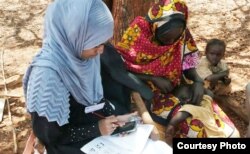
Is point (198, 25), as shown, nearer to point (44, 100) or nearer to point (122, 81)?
point (122, 81)

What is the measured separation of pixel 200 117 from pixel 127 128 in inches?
32.3

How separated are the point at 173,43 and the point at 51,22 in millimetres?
1184

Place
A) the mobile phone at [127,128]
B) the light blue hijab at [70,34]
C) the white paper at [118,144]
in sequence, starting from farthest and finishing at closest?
the mobile phone at [127,128]
the white paper at [118,144]
the light blue hijab at [70,34]

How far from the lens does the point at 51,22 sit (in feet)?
7.31

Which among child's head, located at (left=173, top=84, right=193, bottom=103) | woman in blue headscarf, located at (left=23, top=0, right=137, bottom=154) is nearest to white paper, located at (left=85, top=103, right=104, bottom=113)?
woman in blue headscarf, located at (left=23, top=0, right=137, bottom=154)

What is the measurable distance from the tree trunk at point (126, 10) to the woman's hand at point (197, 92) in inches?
37.0

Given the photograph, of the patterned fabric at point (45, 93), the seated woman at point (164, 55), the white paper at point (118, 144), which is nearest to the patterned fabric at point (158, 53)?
the seated woman at point (164, 55)

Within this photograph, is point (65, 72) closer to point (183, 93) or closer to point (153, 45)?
point (153, 45)

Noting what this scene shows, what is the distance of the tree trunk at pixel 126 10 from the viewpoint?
3730 mm

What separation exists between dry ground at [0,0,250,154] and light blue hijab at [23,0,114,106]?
1484mm

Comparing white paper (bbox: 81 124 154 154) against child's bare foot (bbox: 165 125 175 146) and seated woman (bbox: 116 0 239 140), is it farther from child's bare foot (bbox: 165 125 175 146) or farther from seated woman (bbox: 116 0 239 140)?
seated woman (bbox: 116 0 239 140)

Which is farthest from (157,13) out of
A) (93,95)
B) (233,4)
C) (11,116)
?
(233,4)

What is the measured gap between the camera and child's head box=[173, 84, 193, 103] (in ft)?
10.7

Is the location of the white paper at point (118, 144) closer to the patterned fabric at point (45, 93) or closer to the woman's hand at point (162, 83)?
the patterned fabric at point (45, 93)
